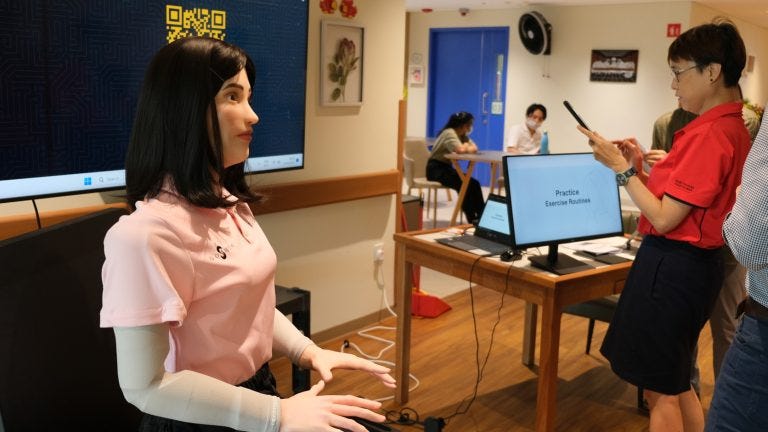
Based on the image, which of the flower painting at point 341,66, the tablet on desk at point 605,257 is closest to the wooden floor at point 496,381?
the tablet on desk at point 605,257

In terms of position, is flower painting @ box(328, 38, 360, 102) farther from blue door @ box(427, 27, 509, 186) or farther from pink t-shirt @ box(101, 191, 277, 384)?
blue door @ box(427, 27, 509, 186)

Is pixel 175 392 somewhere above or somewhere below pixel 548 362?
above

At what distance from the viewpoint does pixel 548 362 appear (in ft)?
8.32

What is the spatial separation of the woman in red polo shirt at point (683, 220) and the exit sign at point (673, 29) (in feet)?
21.7

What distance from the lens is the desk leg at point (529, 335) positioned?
3.55 m

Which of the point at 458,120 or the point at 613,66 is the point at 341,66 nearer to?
the point at 458,120

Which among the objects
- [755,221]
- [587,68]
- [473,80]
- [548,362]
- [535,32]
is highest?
[535,32]

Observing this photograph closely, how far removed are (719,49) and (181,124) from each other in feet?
5.45

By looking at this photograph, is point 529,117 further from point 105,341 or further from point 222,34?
point 105,341

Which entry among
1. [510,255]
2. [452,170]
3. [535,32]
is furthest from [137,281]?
[535,32]

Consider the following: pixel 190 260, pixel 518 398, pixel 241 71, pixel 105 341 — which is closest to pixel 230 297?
pixel 190 260

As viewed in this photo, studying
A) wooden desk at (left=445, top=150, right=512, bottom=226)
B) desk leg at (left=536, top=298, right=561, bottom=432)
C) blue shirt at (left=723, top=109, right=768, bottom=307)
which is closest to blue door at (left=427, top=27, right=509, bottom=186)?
wooden desk at (left=445, top=150, right=512, bottom=226)

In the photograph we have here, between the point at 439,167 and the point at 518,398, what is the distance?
387 cm

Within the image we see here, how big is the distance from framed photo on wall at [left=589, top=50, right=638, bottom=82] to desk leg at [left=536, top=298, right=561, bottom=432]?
6.80m
